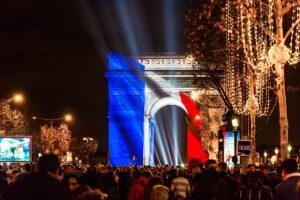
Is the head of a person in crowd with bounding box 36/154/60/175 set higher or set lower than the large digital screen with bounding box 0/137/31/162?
lower

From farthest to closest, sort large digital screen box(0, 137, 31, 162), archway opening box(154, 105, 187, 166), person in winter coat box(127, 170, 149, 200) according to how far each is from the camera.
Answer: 1. archway opening box(154, 105, 187, 166)
2. large digital screen box(0, 137, 31, 162)
3. person in winter coat box(127, 170, 149, 200)

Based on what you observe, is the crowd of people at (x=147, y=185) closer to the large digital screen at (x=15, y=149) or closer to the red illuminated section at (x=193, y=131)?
the large digital screen at (x=15, y=149)

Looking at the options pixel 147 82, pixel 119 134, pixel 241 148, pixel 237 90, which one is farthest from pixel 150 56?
pixel 241 148

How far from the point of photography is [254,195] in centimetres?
1227

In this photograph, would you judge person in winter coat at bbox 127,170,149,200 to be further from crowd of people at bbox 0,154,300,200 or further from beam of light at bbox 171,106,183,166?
beam of light at bbox 171,106,183,166

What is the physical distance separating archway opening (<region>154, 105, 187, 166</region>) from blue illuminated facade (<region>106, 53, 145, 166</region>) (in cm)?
2741

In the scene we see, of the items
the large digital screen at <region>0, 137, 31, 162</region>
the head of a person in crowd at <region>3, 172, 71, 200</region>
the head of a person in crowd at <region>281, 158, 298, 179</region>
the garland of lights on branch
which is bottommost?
the head of a person in crowd at <region>3, 172, 71, 200</region>

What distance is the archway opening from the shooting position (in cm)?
13050

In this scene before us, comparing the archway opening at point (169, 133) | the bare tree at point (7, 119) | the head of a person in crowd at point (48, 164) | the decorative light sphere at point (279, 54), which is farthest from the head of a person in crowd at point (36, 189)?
the archway opening at point (169, 133)

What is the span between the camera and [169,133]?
451ft

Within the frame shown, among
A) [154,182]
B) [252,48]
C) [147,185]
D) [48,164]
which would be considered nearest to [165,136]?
[252,48]

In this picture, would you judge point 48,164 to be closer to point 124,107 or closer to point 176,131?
point 124,107

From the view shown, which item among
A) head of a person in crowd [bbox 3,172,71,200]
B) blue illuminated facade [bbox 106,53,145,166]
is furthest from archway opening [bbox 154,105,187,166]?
head of a person in crowd [bbox 3,172,71,200]

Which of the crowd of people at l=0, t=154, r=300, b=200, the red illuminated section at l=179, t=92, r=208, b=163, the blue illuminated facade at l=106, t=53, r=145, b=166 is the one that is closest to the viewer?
the crowd of people at l=0, t=154, r=300, b=200
